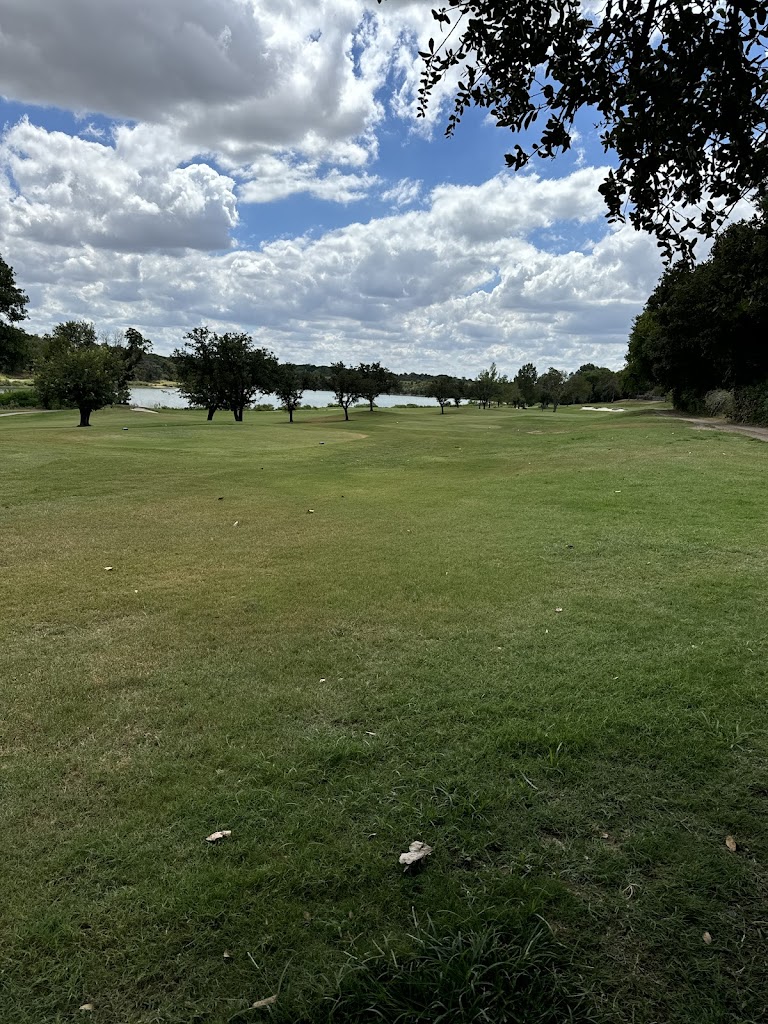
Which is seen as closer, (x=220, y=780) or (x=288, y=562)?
(x=220, y=780)

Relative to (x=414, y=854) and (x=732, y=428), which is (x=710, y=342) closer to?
(x=732, y=428)

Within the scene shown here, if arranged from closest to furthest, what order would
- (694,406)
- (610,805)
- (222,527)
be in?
(610,805), (222,527), (694,406)

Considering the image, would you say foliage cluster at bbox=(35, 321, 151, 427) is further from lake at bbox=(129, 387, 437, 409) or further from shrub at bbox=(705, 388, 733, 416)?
lake at bbox=(129, 387, 437, 409)

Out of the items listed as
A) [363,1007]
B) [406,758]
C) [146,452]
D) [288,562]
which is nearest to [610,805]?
[406,758]

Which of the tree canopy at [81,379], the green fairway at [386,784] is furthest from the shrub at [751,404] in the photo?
the tree canopy at [81,379]

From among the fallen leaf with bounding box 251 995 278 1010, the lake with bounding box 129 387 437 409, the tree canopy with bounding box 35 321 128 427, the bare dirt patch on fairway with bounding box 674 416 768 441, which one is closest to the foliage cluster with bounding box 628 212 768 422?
the bare dirt patch on fairway with bounding box 674 416 768 441

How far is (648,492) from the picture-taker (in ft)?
45.9

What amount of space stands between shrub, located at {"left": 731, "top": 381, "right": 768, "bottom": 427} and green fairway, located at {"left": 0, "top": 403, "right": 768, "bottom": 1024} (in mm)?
Answer: 26245

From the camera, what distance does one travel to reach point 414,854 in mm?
3043

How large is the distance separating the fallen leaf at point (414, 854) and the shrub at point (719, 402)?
38076 mm

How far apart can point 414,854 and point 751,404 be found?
3584 centimetres

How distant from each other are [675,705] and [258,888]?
11.2ft

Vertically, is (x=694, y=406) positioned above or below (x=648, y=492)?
above

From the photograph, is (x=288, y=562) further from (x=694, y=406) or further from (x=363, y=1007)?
(x=694, y=406)
